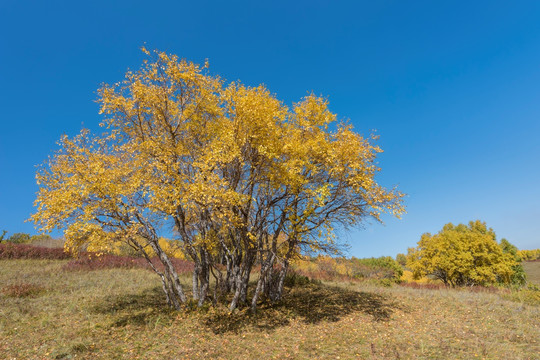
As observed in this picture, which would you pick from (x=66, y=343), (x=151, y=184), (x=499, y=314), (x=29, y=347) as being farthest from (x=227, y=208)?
(x=499, y=314)

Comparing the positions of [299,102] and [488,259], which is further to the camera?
[488,259]

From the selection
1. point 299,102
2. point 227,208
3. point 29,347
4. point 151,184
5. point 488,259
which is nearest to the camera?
point 29,347

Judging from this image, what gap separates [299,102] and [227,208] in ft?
23.2

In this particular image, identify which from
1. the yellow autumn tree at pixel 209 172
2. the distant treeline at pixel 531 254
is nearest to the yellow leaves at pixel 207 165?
the yellow autumn tree at pixel 209 172

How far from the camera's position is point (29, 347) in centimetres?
955

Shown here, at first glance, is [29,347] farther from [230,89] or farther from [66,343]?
[230,89]

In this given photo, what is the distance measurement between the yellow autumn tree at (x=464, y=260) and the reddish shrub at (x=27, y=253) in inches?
1585

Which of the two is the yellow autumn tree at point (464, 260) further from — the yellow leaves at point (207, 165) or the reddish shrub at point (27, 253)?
the reddish shrub at point (27, 253)

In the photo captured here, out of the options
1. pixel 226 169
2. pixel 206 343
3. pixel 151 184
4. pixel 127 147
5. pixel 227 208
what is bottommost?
pixel 206 343

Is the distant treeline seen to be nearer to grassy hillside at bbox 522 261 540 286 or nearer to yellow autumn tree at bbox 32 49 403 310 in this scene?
grassy hillside at bbox 522 261 540 286

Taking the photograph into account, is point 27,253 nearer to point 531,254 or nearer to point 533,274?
point 533,274

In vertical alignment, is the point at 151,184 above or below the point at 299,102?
below

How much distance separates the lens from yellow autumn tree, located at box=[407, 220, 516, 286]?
1165 inches

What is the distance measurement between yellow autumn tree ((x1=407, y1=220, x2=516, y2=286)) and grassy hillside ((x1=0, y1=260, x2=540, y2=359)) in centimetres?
1487
